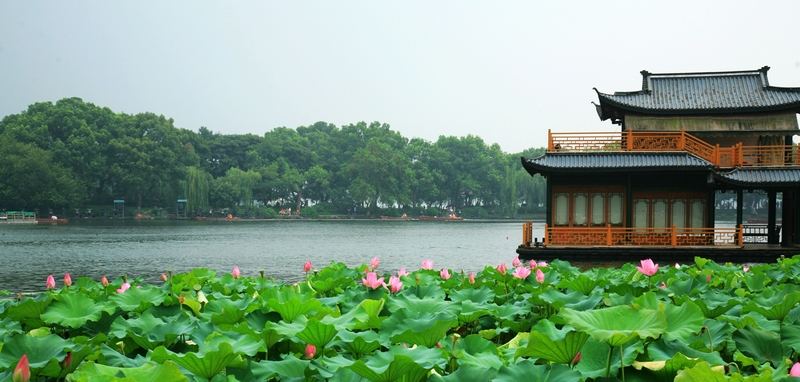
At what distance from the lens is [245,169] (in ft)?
254

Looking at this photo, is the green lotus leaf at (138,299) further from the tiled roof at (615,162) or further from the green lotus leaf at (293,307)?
the tiled roof at (615,162)

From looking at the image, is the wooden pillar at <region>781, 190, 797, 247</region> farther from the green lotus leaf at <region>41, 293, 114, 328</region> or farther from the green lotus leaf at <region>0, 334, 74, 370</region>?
the green lotus leaf at <region>0, 334, 74, 370</region>

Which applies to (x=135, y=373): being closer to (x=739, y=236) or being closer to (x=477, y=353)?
(x=477, y=353)

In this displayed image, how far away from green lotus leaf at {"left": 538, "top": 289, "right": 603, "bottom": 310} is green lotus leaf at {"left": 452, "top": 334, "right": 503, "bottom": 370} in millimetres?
1021

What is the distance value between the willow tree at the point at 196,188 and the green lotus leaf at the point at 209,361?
65013 millimetres

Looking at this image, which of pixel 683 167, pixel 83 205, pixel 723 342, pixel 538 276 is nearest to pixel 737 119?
pixel 683 167

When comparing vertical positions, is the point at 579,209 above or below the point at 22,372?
above

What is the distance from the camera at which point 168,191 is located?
6575 cm

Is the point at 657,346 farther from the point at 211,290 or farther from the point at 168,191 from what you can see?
the point at 168,191

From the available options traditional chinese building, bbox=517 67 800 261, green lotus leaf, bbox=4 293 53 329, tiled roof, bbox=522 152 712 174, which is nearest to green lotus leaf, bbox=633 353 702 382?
green lotus leaf, bbox=4 293 53 329

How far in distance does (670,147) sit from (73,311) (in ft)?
58.1

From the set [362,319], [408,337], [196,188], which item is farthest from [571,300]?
[196,188]

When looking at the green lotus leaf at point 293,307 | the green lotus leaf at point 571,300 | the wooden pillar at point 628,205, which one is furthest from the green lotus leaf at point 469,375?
the wooden pillar at point 628,205

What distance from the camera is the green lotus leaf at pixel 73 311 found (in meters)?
3.09
